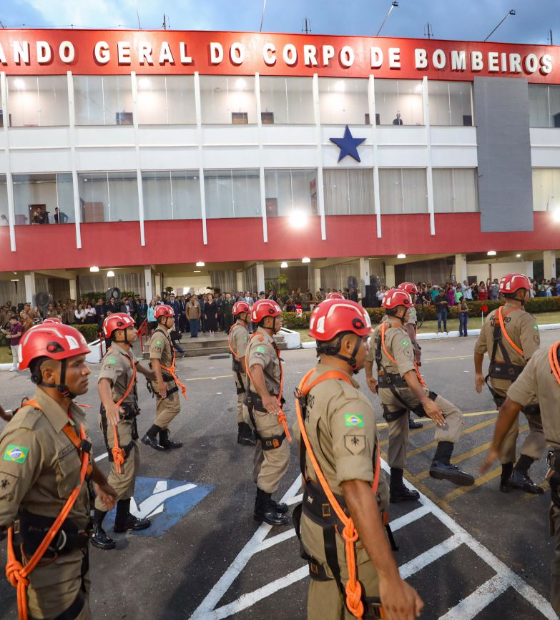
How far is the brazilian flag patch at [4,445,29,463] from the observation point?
2.28 meters

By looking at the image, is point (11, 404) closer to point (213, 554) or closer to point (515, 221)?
point (213, 554)

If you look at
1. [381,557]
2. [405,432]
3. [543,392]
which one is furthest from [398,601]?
[405,432]

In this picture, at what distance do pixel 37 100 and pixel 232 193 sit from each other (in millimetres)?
10620

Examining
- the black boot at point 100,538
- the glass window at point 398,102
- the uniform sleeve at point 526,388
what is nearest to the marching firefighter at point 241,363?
the black boot at point 100,538

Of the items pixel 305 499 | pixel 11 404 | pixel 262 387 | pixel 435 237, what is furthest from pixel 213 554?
pixel 435 237

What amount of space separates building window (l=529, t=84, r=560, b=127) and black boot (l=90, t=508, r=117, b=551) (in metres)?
30.8

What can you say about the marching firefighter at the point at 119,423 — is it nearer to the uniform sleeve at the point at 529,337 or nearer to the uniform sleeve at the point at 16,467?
the uniform sleeve at the point at 16,467

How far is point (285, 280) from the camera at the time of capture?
100ft

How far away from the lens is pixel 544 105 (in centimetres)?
2677

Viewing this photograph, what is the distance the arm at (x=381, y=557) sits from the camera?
74.0 inches

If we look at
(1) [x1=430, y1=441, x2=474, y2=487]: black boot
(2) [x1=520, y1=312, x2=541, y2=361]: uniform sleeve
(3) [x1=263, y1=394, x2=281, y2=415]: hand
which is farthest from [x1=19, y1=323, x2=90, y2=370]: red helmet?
(2) [x1=520, y1=312, x2=541, y2=361]: uniform sleeve

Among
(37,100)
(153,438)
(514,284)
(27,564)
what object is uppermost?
(37,100)

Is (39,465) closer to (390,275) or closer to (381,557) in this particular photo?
(381,557)

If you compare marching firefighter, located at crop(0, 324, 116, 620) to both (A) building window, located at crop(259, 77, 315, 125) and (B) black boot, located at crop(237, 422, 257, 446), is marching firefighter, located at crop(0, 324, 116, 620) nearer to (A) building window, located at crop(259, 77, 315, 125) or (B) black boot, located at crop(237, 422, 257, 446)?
(B) black boot, located at crop(237, 422, 257, 446)
